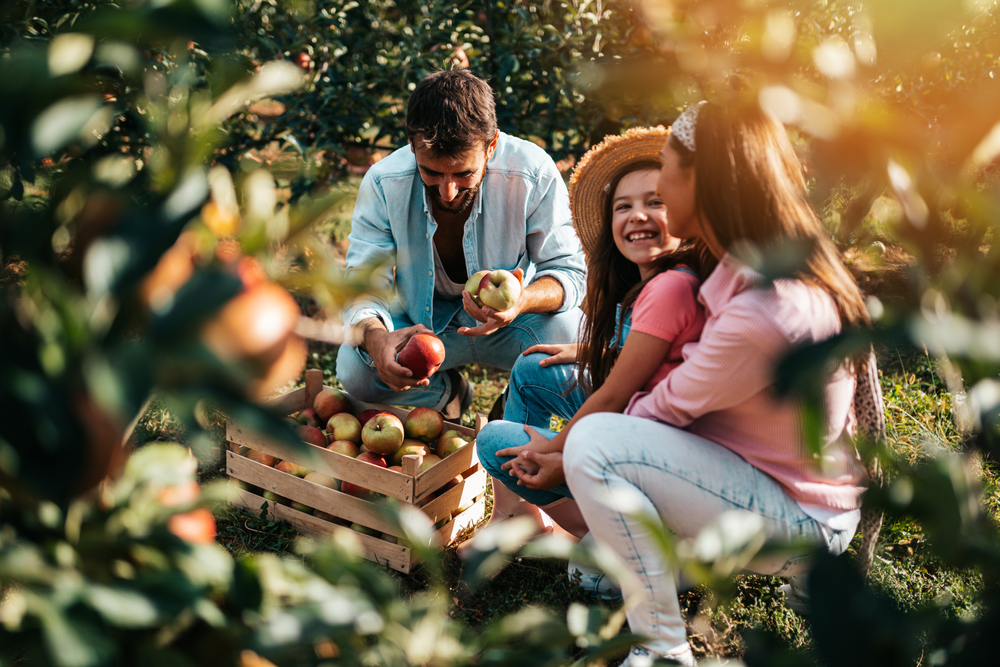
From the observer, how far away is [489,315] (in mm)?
2533

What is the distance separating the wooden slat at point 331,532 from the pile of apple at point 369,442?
4cm

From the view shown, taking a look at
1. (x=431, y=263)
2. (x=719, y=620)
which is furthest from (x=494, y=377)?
(x=719, y=620)

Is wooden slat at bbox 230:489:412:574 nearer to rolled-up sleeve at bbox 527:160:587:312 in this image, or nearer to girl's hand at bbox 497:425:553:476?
girl's hand at bbox 497:425:553:476

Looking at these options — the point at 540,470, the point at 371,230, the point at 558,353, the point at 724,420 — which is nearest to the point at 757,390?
the point at 724,420

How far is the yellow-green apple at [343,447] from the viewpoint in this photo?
7.50 ft

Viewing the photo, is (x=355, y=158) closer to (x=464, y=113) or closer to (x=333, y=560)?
(x=464, y=113)

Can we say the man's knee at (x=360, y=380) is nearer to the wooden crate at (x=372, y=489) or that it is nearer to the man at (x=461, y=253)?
the man at (x=461, y=253)

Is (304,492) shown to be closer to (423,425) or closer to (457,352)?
(423,425)

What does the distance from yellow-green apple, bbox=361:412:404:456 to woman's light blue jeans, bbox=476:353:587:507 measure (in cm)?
34

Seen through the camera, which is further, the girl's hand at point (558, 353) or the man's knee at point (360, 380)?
the man's knee at point (360, 380)

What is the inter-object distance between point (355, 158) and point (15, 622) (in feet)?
11.5

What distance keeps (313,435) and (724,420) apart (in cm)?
132

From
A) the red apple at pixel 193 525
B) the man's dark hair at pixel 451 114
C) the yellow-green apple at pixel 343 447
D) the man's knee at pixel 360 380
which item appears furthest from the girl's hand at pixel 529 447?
the red apple at pixel 193 525

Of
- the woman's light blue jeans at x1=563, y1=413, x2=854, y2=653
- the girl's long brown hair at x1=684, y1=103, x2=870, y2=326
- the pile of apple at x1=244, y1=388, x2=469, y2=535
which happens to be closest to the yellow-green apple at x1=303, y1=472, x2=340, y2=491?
the pile of apple at x1=244, y1=388, x2=469, y2=535
